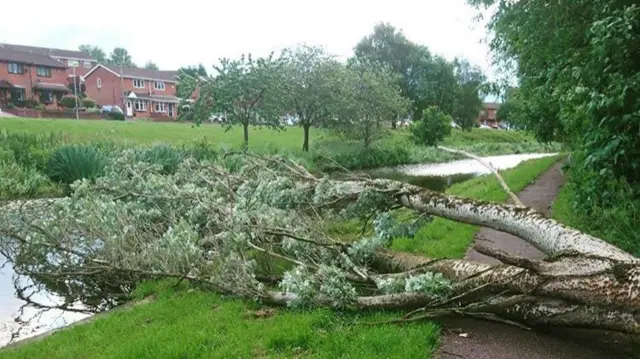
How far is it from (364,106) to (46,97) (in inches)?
1647

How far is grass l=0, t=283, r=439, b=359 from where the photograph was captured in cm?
413

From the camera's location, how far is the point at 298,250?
599 cm

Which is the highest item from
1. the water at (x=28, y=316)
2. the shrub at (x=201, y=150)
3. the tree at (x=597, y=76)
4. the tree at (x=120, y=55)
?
the tree at (x=120, y=55)

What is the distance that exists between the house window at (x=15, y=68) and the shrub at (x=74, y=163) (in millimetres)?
45274

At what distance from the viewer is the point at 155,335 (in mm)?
4961

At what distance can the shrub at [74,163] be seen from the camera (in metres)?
16.1

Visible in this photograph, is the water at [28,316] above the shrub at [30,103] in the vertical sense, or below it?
below

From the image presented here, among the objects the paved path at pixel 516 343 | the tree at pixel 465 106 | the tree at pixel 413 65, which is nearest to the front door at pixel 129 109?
the tree at pixel 413 65

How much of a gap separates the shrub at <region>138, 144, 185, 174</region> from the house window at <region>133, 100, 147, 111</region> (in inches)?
1981

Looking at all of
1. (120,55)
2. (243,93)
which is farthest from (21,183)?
(120,55)

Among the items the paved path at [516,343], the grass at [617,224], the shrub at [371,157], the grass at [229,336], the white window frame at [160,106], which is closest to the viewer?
the paved path at [516,343]

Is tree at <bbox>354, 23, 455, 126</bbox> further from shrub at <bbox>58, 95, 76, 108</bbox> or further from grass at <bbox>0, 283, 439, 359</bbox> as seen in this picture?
grass at <bbox>0, 283, 439, 359</bbox>

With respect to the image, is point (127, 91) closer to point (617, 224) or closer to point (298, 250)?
point (298, 250)

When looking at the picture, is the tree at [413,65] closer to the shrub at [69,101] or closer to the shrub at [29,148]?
the shrub at [69,101]
